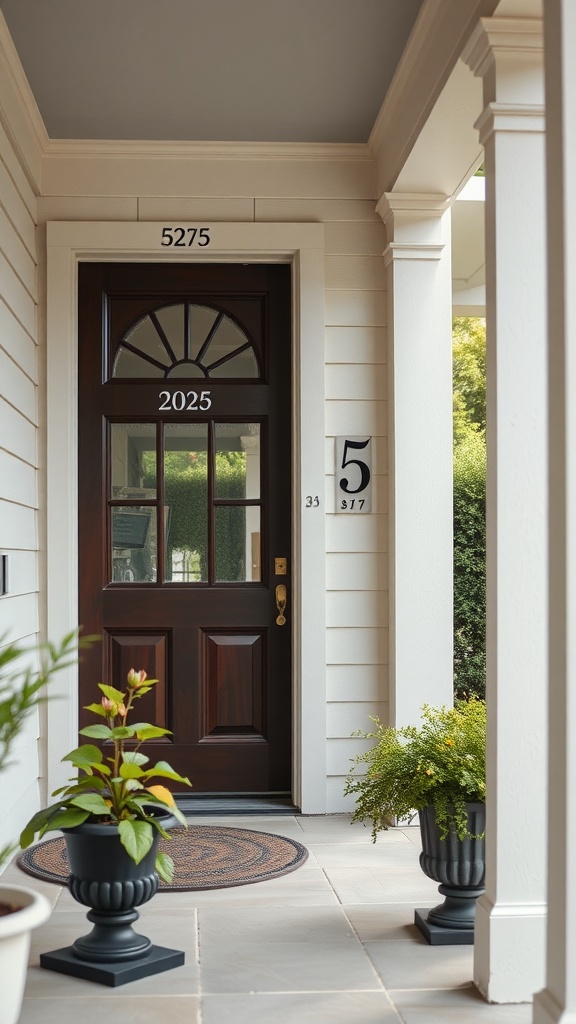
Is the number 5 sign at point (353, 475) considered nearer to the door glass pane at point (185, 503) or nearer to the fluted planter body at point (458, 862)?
the door glass pane at point (185, 503)

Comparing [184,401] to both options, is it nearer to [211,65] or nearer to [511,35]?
[211,65]

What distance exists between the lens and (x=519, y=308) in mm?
2844

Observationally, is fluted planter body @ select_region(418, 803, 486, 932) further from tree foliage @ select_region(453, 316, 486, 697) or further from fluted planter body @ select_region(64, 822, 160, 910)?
tree foliage @ select_region(453, 316, 486, 697)

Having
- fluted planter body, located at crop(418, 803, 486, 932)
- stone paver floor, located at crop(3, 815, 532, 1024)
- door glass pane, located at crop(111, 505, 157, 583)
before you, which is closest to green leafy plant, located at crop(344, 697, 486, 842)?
fluted planter body, located at crop(418, 803, 486, 932)

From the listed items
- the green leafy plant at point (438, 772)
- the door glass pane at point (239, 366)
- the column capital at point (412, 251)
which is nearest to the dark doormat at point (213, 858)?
the green leafy plant at point (438, 772)

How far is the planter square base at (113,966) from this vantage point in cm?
281

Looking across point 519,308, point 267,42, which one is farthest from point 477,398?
point 519,308

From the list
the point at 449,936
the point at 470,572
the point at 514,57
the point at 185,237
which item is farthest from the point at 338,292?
the point at 449,936

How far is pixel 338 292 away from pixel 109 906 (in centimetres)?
302

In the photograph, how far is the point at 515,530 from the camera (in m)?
2.78

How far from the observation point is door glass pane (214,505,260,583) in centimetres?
503

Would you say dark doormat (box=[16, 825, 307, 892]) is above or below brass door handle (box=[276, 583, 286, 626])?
below

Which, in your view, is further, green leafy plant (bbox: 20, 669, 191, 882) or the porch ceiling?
the porch ceiling

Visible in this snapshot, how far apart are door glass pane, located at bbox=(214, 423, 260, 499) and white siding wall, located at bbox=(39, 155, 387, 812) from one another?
377 millimetres
